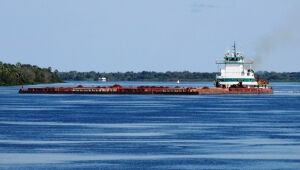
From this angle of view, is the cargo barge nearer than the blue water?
No

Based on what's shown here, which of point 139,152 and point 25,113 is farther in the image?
point 25,113

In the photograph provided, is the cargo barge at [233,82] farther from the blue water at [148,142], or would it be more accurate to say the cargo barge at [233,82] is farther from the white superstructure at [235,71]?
the blue water at [148,142]

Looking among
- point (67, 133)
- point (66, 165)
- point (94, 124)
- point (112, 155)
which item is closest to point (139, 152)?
point (112, 155)

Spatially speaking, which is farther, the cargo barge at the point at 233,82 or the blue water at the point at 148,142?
the cargo barge at the point at 233,82

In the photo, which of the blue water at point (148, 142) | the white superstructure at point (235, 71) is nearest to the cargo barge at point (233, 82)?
the white superstructure at point (235, 71)

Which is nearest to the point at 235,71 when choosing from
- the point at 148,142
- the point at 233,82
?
the point at 233,82

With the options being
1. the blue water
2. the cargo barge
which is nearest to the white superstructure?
the cargo barge

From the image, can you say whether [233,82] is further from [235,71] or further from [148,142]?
[148,142]

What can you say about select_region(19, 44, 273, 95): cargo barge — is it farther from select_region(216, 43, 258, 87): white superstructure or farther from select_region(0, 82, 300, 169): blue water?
select_region(0, 82, 300, 169): blue water

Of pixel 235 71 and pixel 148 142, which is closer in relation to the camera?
pixel 148 142

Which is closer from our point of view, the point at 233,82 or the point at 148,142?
the point at 148,142

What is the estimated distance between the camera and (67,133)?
57.2m

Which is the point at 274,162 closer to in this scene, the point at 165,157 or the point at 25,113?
the point at 165,157

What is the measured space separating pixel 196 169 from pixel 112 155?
6.48m
